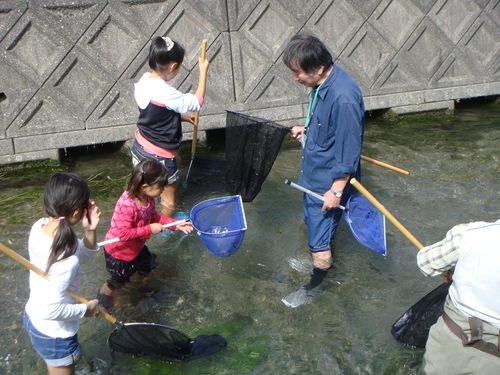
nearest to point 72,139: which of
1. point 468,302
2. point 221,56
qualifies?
point 221,56

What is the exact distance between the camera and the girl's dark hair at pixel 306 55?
3.72 metres

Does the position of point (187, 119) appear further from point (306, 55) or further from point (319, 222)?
point (306, 55)

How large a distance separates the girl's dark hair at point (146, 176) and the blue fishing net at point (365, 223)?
4.42 feet

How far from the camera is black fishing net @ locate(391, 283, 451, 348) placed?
3742 mm

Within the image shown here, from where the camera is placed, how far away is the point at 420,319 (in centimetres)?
383

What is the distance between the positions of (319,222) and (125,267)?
1.43m

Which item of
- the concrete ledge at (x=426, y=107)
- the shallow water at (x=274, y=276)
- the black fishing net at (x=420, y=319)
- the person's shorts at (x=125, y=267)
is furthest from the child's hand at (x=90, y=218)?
the concrete ledge at (x=426, y=107)

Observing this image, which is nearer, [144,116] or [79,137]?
[144,116]

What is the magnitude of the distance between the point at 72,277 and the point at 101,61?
12.9 ft

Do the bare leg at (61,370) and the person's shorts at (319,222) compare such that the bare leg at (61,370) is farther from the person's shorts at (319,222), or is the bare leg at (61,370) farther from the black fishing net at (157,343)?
the person's shorts at (319,222)

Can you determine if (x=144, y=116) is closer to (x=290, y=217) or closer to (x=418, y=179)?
(x=290, y=217)

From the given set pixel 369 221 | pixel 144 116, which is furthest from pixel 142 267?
pixel 369 221

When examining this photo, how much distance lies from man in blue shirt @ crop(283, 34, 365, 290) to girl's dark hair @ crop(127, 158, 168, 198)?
1.06 m

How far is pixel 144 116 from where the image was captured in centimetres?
468
